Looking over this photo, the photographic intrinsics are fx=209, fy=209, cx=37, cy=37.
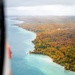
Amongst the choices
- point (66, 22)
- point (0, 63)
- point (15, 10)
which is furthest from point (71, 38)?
point (0, 63)

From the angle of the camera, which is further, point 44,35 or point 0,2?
point 44,35

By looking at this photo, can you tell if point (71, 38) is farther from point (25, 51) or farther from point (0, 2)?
point (0, 2)

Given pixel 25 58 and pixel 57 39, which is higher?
pixel 57 39

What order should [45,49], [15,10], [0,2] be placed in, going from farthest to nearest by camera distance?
[45,49], [15,10], [0,2]
